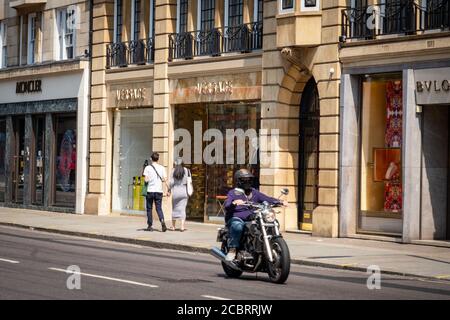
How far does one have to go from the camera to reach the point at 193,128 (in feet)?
97.4

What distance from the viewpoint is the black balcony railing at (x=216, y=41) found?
2694 centimetres

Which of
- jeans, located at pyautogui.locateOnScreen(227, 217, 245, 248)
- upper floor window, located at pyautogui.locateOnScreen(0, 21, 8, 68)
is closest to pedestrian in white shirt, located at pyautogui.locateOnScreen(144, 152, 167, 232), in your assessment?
jeans, located at pyautogui.locateOnScreen(227, 217, 245, 248)

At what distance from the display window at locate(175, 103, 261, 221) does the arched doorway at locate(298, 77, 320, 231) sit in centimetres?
131

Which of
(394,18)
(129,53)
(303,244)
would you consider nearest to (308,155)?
(303,244)

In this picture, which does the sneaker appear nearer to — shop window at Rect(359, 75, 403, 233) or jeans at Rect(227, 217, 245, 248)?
jeans at Rect(227, 217, 245, 248)

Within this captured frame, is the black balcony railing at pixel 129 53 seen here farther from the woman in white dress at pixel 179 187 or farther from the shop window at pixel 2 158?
the shop window at pixel 2 158

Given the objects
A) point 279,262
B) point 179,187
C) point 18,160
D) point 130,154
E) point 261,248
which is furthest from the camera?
point 18,160

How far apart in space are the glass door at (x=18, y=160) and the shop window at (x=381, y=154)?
16849 mm

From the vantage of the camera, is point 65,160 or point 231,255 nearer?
point 231,255

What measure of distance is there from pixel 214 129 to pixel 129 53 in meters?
4.72

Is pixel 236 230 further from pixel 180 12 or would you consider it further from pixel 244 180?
pixel 180 12

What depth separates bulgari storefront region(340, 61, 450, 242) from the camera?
22391mm

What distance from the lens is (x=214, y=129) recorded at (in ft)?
94.4

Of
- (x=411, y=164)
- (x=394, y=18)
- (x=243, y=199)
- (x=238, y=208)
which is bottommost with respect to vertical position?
(x=238, y=208)
